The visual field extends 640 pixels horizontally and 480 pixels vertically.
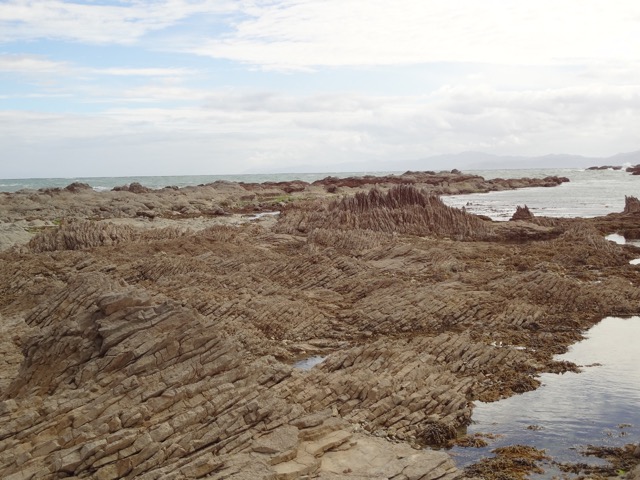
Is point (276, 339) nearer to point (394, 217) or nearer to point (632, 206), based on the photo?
point (394, 217)

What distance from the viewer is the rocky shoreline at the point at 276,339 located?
10789 millimetres

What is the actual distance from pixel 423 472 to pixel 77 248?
81.1 ft

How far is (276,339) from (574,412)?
27.4 ft

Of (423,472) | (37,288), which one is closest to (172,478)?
(423,472)

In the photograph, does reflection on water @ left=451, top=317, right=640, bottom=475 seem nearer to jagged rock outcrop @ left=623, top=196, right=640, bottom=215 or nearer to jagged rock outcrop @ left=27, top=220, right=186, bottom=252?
jagged rock outcrop @ left=27, top=220, right=186, bottom=252

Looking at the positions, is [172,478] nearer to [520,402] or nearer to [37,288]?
[520,402]

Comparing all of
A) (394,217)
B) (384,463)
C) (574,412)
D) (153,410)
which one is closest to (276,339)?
(153,410)

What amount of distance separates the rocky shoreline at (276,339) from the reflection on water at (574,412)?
1.64 ft

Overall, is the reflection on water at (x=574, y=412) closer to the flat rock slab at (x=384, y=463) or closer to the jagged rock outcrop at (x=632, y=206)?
the flat rock slab at (x=384, y=463)

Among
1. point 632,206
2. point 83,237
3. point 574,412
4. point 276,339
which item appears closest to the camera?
point 574,412

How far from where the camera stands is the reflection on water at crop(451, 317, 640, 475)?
12812 mm

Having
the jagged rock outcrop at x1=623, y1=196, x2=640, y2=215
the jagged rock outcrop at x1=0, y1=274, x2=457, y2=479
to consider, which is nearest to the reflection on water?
the jagged rock outcrop at x1=0, y1=274, x2=457, y2=479

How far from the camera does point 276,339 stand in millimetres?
19406

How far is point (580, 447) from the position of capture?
1261cm
